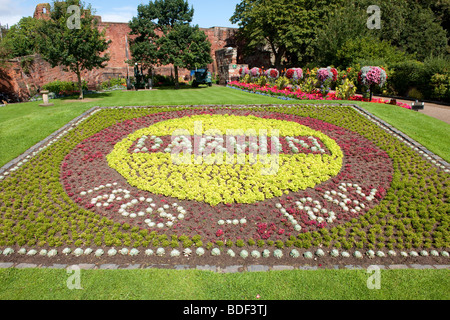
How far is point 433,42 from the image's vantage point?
97.8 feet

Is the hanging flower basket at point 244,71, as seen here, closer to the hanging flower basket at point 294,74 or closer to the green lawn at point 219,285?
the hanging flower basket at point 294,74

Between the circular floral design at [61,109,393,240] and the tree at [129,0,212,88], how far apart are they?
17554 millimetres

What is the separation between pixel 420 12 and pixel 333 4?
Answer: 31.0 feet

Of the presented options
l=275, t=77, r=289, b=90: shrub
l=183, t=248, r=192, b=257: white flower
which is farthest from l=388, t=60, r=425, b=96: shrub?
l=183, t=248, r=192, b=257: white flower

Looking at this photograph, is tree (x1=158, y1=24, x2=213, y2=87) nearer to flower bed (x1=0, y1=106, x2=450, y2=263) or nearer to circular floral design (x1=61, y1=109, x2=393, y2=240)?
flower bed (x1=0, y1=106, x2=450, y2=263)

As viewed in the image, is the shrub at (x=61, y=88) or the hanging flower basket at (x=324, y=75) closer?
the hanging flower basket at (x=324, y=75)

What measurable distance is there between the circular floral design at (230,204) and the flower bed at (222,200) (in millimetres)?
28

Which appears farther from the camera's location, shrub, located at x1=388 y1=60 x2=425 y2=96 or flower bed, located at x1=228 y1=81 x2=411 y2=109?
shrub, located at x1=388 y1=60 x2=425 y2=96

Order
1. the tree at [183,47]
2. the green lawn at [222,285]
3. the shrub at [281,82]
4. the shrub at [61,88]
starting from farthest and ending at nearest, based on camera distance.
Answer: the tree at [183,47], the shrub at [281,82], the shrub at [61,88], the green lawn at [222,285]

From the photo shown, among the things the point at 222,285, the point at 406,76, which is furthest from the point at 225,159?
the point at 406,76

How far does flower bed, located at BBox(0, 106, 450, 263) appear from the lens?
16.9 feet

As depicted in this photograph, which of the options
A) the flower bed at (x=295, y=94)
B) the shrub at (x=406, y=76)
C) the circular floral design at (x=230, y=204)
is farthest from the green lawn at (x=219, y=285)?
the shrub at (x=406, y=76)

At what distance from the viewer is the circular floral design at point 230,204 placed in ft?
18.7
